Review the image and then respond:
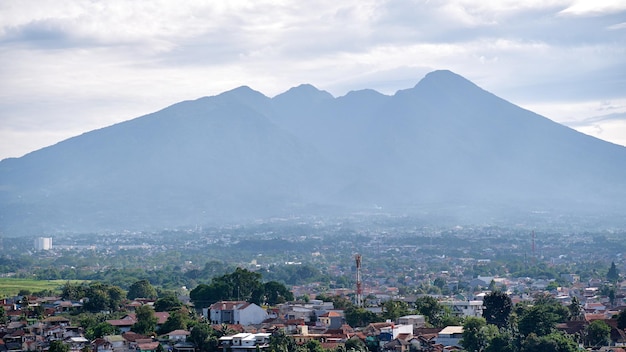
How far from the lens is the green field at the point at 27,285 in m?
77.7

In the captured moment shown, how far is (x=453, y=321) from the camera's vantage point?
5206 cm

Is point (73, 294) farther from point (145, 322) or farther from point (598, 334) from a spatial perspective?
point (598, 334)

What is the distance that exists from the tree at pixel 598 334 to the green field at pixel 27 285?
121 feet

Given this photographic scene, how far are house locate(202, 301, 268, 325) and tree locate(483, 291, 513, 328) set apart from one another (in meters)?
9.13

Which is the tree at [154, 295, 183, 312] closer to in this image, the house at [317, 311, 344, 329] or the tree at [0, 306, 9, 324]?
the tree at [0, 306, 9, 324]

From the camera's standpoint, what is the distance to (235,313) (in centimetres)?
5175

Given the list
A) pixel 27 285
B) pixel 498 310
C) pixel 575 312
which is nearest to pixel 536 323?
pixel 498 310

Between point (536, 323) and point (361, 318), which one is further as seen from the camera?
point (361, 318)

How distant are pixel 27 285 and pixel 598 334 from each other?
48.4m

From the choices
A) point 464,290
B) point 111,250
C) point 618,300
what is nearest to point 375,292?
point 464,290

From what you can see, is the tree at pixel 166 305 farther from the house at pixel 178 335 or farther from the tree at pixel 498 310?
the tree at pixel 498 310

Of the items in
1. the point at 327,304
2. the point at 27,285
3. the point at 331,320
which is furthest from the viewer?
the point at 27,285

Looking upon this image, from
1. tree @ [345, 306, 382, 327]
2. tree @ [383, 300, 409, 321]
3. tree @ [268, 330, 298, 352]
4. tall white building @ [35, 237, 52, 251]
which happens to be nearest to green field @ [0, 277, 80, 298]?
tree @ [383, 300, 409, 321]

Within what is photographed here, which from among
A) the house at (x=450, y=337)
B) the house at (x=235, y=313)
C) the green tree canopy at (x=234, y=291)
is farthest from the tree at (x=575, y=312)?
the green tree canopy at (x=234, y=291)
